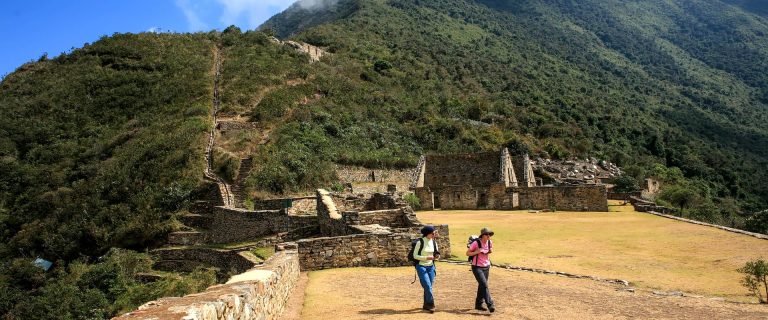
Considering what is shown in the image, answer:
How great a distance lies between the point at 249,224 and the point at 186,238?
10.5ft

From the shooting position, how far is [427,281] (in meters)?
7.54

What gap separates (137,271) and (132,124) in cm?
2123

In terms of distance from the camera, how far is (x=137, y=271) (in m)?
19.8

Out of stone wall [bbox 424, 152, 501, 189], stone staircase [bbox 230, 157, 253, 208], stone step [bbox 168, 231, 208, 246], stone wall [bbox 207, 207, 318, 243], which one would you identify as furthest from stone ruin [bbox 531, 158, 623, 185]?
stone step [bbox 168, 231, 208, 246]

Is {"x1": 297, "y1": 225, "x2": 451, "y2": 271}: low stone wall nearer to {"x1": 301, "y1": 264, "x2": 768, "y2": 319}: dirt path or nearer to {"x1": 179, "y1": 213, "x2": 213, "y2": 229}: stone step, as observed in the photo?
{"x1": 301, "y1": 264, "x2": 768, "y2": 319}: dirt path

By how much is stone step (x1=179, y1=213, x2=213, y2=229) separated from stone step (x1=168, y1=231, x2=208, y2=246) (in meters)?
1.25

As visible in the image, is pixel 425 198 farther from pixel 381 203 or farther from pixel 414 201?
pixel 381 203

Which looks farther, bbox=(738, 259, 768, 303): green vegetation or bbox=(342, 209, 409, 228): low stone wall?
bbox=(342, 209, 409, 228): low stone wall

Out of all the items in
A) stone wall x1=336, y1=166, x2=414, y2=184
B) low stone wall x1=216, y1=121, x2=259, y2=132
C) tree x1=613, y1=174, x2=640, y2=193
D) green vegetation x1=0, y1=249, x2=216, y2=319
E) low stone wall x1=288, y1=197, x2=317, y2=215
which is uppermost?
low stone wall x1=216, y1=121, x2=259, y2=132

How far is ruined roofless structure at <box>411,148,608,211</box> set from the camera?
26.4m

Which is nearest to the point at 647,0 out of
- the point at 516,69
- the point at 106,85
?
the point at 516,69

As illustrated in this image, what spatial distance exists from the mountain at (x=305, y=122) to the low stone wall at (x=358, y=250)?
905 centimetres

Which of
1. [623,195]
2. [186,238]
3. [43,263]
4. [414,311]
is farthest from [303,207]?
[623,195]

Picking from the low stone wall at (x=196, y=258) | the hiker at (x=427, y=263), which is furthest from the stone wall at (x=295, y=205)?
the hiker at (x=427, y=263)
